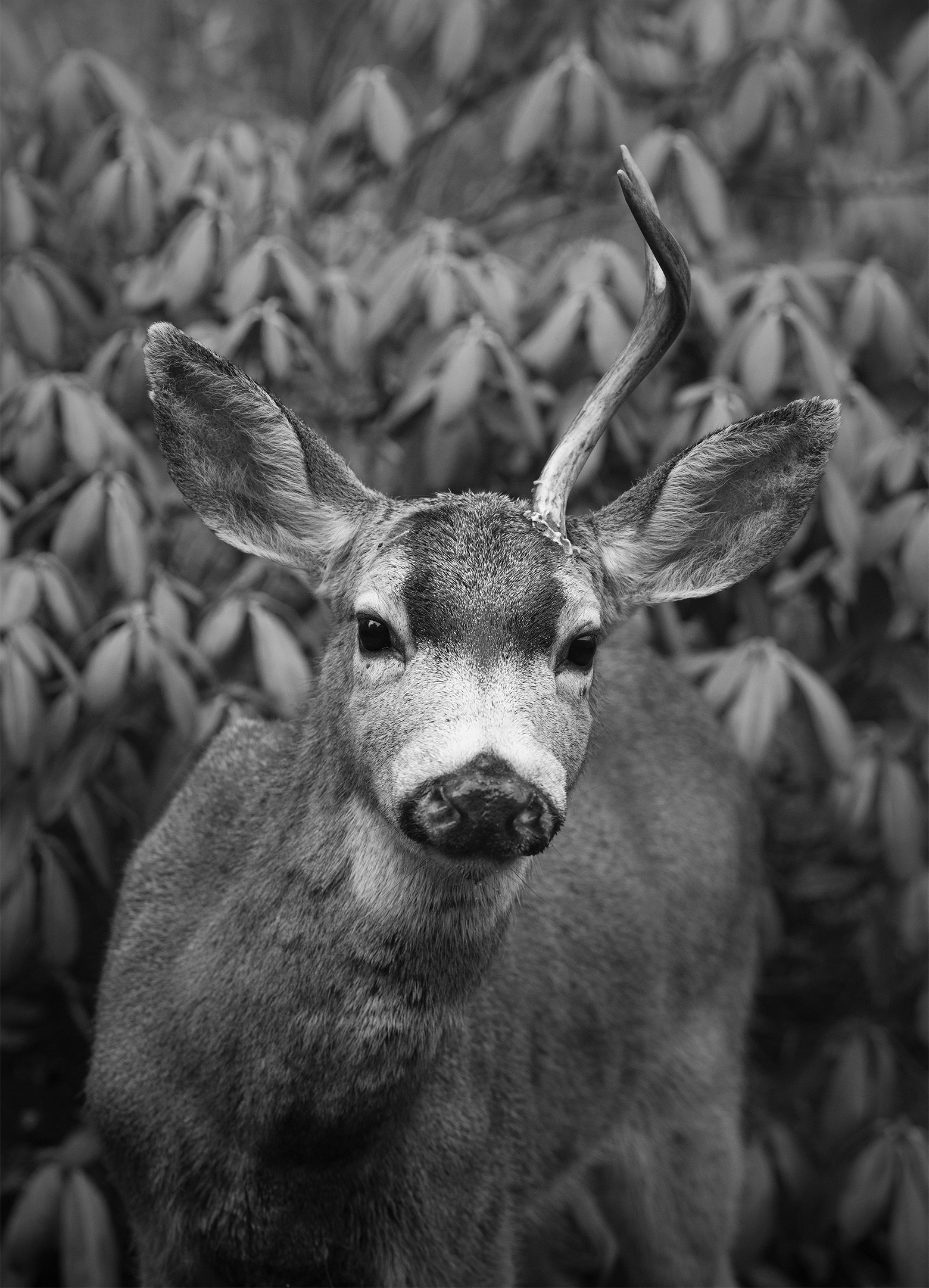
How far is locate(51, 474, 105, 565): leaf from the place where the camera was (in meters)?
4.10

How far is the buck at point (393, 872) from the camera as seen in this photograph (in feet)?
A: 9.47

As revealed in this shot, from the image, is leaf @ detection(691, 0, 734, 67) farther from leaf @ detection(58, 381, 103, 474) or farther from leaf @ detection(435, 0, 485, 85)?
leaf @ detection(58, 381, 103, 474)

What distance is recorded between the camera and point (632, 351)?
330cm

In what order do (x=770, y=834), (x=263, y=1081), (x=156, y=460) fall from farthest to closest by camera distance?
(x=770, y=834) < (x=156, y=460) < (x=263, y=1081)

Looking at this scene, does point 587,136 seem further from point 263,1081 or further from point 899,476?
point 263,1081

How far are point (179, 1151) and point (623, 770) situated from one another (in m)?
1.70

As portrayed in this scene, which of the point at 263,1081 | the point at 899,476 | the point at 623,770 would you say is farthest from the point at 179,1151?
the point at 899,476

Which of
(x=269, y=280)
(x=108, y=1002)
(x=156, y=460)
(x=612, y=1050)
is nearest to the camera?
(x=108, y=1002)

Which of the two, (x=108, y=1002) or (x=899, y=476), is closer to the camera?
(x=108, y=1002)

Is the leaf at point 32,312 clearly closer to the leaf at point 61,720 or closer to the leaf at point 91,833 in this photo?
the leaf at point 61,720

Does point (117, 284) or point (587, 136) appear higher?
point (587, 136)

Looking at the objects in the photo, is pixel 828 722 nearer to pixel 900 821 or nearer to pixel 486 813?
pixel 900 821

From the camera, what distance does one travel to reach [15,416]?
4.38 meters

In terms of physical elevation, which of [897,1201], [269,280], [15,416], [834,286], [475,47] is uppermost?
[475,47]
